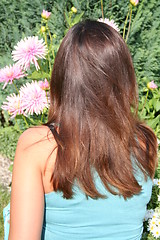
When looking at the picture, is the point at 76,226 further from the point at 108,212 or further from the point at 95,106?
the point at 95,106

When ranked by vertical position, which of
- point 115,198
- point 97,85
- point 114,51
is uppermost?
point 114,51

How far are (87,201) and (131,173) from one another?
200mm

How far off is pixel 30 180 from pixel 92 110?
330 mm

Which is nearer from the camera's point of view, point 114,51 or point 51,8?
point 114,51

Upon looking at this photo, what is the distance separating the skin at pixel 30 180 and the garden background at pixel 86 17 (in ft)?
5.36

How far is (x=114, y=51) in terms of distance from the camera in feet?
3.92

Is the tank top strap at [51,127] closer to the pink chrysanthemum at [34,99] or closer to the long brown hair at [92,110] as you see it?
the long brown hair at [92,110]

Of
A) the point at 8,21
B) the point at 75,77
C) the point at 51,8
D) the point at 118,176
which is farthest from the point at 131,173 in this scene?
the point at 8,21

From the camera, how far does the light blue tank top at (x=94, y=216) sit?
4.25 feet

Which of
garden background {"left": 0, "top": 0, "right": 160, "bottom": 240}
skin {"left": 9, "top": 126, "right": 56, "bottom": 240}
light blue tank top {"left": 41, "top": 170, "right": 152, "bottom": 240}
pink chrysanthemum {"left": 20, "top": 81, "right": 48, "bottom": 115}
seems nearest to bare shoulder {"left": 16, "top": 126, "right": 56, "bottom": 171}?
skin {"left": 9, "top": 126, "right": 56, "bottom": 240}

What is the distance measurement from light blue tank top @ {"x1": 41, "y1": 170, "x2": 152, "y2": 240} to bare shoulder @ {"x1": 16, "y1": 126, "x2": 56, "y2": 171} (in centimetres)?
17

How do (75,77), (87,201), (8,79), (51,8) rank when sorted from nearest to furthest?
1. (75,77)
2. (87,201)
3. (8,79)
4. (51,8)

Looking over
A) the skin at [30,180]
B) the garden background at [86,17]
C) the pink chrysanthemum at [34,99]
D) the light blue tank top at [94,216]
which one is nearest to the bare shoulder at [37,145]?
the skin at [30,180]

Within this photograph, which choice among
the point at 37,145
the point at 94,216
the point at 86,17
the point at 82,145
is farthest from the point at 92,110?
the point at 86,17
